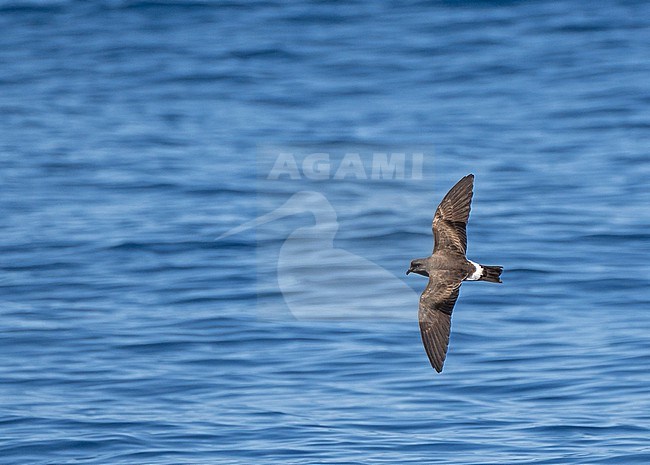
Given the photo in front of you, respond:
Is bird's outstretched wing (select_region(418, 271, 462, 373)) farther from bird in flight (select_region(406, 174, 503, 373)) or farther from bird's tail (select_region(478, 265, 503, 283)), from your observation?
bird's tail (select_region(478, 265, 503, 283))

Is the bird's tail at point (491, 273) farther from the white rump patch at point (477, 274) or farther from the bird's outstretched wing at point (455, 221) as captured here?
the bird's outstretched wing at point (455, 221)

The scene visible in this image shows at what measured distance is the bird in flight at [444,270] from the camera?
797 centimetres

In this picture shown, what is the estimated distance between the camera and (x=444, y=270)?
8.19m

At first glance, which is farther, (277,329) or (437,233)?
(277,329)

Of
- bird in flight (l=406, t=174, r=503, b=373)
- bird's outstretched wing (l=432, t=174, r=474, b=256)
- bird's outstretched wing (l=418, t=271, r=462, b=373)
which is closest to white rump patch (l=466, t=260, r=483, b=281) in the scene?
bird in flight (l=406, t=174, r=503, b=373)

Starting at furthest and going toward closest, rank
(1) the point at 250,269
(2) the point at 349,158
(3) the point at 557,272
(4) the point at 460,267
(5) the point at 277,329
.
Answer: (2) the point at 349,158
(1) the point at 250,269
(3) the point at 557,272
(5) the point at 277,329
(4) the point at 460,267

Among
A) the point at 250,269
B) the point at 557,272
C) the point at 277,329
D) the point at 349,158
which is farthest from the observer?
the point at 349,158

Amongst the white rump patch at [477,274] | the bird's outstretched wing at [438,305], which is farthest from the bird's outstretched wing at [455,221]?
the white rump patch at [477,274]

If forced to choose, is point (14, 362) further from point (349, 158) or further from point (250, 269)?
point (349, 158)

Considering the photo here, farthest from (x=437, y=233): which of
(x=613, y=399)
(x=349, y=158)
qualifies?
(x=349, y=158)

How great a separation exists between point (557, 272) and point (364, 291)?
88.6 inches

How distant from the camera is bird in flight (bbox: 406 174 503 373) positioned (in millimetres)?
7969

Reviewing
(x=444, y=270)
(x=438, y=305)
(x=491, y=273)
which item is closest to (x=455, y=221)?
(x=444, y=270)

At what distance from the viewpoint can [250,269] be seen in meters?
14.9
